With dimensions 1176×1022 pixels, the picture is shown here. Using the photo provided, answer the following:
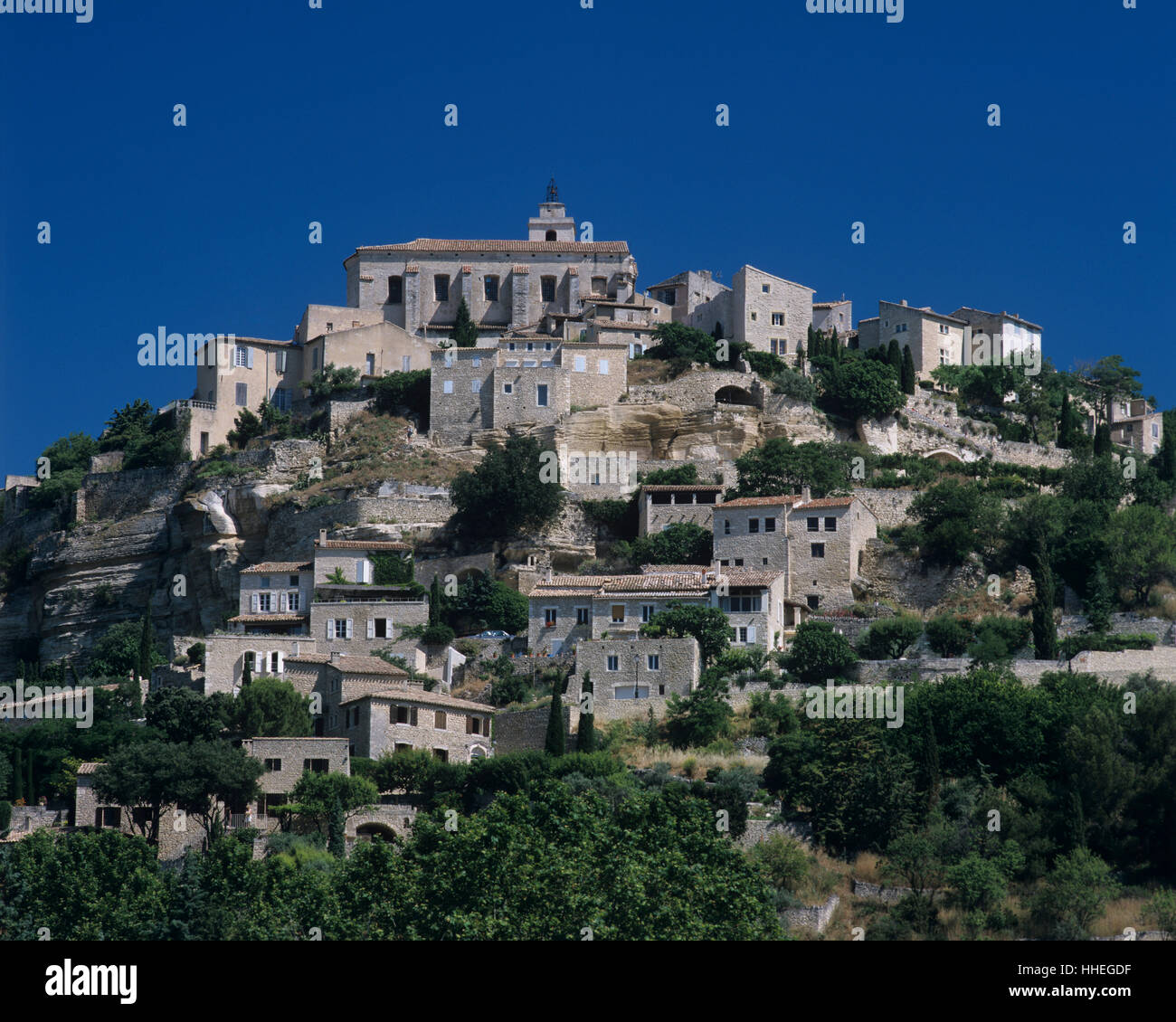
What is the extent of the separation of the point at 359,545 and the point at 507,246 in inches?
1009

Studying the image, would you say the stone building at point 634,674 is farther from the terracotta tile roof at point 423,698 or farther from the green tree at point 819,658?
the green tree at point 819,658

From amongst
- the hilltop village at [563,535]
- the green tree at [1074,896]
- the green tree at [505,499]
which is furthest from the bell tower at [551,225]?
the green tree at [1074,896]

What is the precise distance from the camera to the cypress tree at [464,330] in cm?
7631

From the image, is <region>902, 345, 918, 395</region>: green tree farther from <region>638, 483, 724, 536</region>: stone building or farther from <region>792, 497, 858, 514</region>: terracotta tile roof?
<region>792, 497, 858, 514</region>: terracotta tile roof

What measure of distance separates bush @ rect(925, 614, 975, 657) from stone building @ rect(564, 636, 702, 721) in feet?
25.4

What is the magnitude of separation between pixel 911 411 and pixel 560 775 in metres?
33.1

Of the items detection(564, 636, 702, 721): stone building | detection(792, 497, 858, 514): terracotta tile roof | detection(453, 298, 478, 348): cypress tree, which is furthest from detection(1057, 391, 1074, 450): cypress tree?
detection(564, 636, 702, 721): stone building

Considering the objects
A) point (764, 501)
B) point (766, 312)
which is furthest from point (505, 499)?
point (766, 312)

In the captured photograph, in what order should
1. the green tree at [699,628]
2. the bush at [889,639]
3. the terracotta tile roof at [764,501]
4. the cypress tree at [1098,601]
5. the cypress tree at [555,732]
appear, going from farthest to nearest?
1. the terracotta tile roof at [764,501]
2. the cypress tree at [1098,601]
3. the bush at [889,639]
4. the green tree at [699,628]
5. the cypress tree at [555,732]

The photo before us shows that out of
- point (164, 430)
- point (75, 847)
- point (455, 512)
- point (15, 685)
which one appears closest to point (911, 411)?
point (455, 512)

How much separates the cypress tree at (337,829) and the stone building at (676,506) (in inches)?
826

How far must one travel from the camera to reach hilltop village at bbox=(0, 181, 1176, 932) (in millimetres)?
50938

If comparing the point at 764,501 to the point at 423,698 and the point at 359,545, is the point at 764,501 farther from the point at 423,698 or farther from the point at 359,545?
the point at 423,698

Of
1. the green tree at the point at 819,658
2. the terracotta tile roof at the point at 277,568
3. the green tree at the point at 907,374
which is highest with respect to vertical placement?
the green tree at the point at 907,374
